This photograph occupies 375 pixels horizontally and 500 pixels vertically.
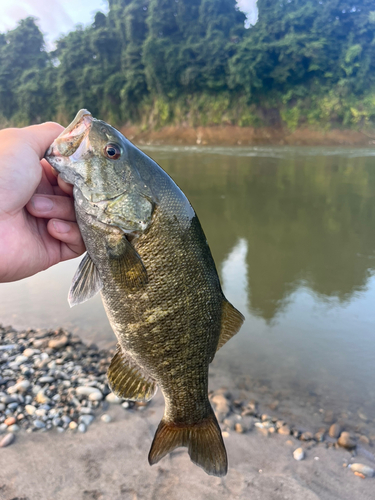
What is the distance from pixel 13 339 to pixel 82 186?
3.39 m

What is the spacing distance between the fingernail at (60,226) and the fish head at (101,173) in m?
0.36

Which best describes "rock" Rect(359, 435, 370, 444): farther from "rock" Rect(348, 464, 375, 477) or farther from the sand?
"rock" Rect(348, 464, 375, 477)

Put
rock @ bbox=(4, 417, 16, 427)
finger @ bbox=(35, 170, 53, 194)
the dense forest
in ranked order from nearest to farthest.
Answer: finger @ bbox=(35, 170, 53, 194)
rock @ bbox=(4, 417, 16, 427)
the dense forest

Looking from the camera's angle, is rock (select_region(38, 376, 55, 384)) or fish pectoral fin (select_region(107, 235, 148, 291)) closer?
fish pectoral fin (select_region(107, 235, 148, 291))

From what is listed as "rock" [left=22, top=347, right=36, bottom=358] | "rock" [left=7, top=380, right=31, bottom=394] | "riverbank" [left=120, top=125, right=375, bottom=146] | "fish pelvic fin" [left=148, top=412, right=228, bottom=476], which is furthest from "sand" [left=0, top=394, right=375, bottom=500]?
"riverbank" [left=120, top=125, right=375, bottom=146]

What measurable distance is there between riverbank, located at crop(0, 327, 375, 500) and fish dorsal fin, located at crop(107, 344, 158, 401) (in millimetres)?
1017

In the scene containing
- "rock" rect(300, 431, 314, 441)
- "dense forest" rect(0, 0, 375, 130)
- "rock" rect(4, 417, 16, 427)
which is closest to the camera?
"rock" rect(4, 417, 16, 427)

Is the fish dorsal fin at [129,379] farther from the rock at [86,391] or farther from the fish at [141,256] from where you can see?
the rock at [86,391]

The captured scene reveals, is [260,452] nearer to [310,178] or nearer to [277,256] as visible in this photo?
[277,256]

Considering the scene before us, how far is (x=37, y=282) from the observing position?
236 inches

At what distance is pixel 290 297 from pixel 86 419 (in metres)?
3.58

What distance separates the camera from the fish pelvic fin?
1.92 metres

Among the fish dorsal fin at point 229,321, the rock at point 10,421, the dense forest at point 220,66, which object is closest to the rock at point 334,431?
the fish dorsal fin at point 229,321

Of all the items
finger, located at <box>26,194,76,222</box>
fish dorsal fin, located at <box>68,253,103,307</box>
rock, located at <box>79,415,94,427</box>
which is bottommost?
rock, located at <box>79,415,94,427</box>
